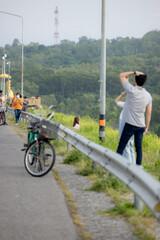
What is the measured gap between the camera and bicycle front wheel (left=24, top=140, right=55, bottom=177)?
7.73m

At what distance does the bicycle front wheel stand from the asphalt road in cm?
13

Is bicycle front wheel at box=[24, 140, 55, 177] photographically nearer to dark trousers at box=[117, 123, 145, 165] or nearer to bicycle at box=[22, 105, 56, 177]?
bicycle at box=[22, 105, 56, 177]

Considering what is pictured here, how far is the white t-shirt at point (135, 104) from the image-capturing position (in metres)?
6.84

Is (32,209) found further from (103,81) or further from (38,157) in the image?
(103,81)

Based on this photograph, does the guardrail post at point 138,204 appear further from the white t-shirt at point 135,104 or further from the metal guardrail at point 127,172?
the white t-shirt at point 135,104

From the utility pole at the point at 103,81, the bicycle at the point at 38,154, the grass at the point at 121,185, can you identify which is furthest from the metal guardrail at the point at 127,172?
the utility pole at the point at 103,81

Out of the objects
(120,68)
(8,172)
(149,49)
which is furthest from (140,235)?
(149,49)

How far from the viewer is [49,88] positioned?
160 meters

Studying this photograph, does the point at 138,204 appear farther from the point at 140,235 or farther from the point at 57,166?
the point at 57,166

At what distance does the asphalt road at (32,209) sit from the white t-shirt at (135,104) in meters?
1.57

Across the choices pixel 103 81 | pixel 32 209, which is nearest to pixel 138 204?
pixel 32 209

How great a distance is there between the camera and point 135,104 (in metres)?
6.91

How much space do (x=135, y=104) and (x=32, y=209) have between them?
2449 millimetres

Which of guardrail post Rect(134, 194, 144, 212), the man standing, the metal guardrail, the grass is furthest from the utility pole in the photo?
guardrail post Rect(134, 194, 144, 212)
